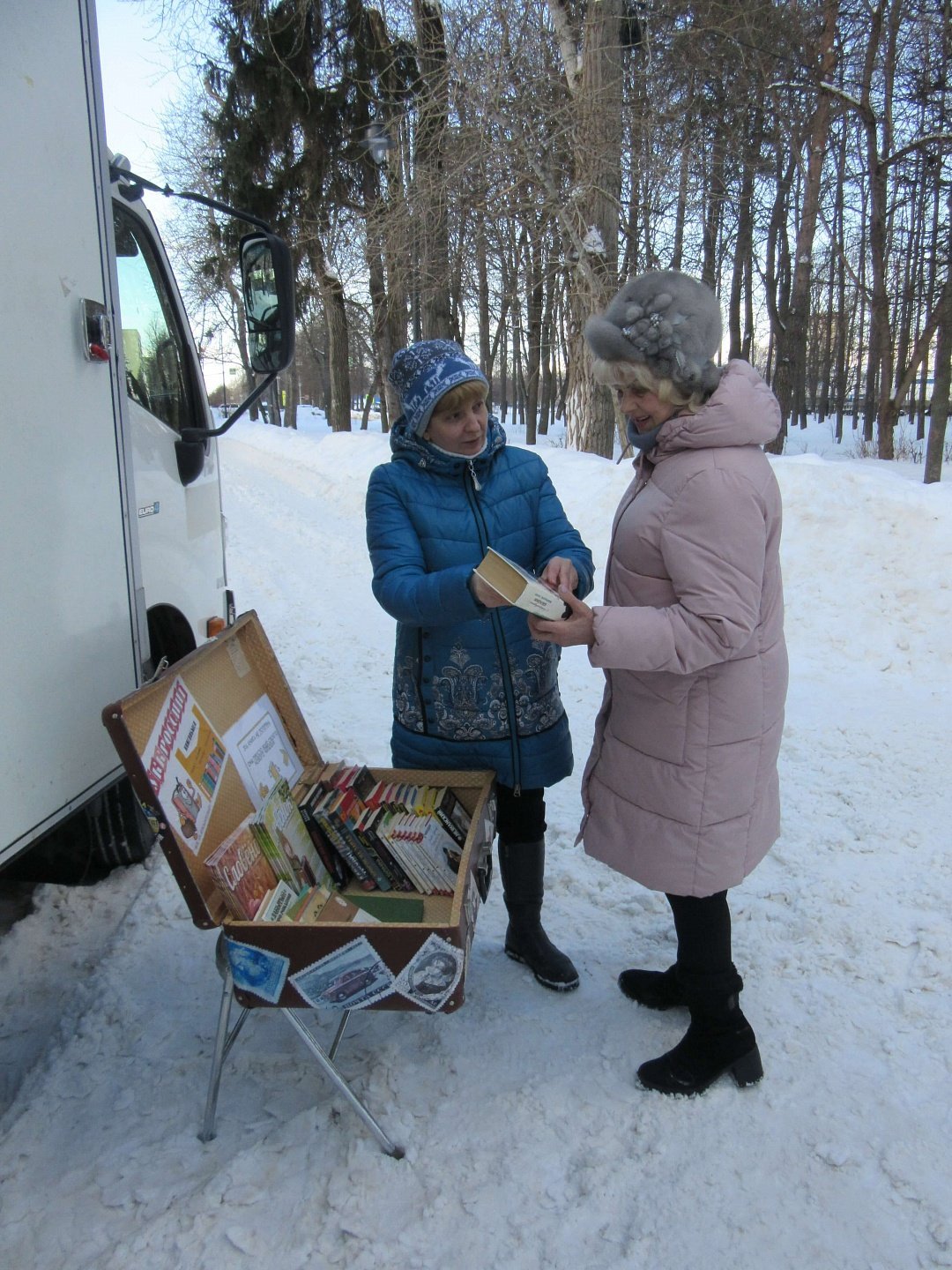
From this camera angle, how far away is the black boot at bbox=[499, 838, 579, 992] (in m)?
2.69

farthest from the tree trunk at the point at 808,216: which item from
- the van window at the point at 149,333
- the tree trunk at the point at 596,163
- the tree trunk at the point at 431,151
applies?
the van window at the point at 149,333

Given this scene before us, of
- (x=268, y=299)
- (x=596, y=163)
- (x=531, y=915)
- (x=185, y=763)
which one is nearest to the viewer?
(x=185, y=763)

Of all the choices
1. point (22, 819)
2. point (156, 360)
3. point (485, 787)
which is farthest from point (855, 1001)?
point (156, 360)

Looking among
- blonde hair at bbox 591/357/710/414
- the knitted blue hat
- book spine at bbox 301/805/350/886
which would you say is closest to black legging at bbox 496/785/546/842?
book spine at bbox 301/805/350/886

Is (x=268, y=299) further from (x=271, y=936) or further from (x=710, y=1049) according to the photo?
(x=710, y=1049)

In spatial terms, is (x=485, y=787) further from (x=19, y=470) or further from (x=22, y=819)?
(x=19, y=470)

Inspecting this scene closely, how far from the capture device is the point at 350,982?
1926mm

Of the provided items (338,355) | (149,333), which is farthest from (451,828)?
(338,355)

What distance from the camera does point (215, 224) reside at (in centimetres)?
1636

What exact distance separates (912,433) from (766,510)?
3196 centimetres

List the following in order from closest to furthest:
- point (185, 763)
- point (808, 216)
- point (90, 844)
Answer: point (185, 763)
point (90, 844)
point (808, 216)

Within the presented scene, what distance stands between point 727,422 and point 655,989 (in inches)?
67.3

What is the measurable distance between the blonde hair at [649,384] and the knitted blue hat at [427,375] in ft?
1.16

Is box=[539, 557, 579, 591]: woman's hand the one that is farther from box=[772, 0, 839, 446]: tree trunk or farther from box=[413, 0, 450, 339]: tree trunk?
box=[772, 0, 839, 446]: tree trunk
